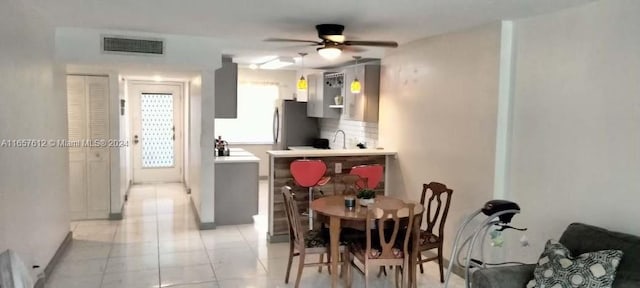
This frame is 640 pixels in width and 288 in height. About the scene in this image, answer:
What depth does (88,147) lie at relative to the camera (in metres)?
5.82

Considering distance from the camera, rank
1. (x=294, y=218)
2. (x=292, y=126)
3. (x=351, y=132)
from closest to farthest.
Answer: (x=294, y=218) < (x=351, y=132) < (x=292, y=126)

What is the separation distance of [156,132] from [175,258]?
464 centimetres

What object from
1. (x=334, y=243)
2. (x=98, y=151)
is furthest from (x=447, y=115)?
(x=98, y=151)

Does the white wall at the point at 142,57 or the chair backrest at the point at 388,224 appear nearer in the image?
the chair backrest at the point at 388,224

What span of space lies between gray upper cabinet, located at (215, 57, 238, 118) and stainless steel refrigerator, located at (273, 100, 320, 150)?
2.35 metres

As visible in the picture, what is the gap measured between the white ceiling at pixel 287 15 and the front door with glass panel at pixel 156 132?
4138mm

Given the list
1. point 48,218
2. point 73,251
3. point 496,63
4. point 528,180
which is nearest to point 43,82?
point 48,218

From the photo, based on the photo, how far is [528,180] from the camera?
11.6 feet

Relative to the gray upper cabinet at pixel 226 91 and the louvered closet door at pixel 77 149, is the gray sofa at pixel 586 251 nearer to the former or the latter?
the gray upper cabinet at pixel 226 91

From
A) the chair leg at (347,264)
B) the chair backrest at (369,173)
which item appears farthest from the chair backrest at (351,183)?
the chair leg at (347,264)

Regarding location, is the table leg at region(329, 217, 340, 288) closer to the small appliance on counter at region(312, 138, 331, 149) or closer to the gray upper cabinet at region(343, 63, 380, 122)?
the gray upper cabinet at region(343, 63, 380, 122)

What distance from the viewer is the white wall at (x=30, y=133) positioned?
2912 mm

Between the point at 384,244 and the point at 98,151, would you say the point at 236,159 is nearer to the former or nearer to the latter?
the point at 98,151

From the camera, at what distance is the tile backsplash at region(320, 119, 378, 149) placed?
252 inches
